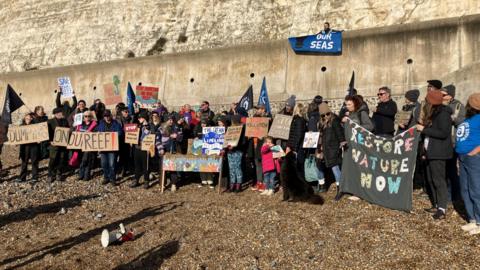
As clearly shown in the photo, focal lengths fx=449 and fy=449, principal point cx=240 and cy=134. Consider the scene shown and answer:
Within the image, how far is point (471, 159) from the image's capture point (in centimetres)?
628

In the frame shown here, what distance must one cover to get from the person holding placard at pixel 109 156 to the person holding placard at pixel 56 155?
1371mm

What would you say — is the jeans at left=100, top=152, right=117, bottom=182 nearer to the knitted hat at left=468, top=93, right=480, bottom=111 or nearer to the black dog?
the black dog

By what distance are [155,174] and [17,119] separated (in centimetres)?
1125

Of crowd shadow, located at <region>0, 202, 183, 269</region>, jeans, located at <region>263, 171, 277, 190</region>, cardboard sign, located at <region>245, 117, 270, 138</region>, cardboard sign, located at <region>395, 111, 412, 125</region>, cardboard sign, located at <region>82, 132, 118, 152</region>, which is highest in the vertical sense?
cardboard sign, located at <region>395, 111, 412, 125</region>

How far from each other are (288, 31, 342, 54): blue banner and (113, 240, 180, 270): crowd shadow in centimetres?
908

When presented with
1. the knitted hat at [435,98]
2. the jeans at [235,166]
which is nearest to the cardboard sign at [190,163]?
the jeans at [235,166]

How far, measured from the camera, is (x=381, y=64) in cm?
1332

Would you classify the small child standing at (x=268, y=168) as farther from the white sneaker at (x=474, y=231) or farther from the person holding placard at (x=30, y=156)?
the person holding placard at (x=30, y=156)

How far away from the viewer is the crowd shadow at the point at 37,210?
8680mm

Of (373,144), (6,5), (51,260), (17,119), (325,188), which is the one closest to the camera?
(51,260)

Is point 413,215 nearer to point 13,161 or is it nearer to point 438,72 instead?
point 438,72

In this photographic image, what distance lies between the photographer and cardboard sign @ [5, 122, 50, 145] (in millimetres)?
12266

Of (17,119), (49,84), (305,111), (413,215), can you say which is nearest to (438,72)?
(305,111)

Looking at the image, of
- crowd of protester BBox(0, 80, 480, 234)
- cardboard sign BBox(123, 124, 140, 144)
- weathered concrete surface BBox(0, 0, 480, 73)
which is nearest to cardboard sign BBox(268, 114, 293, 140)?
crowd of protester BBox(0, 80, 480, 234)
